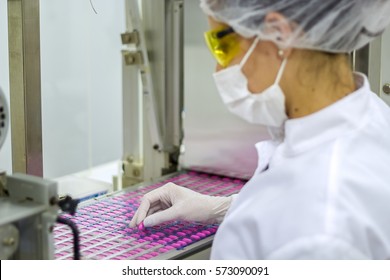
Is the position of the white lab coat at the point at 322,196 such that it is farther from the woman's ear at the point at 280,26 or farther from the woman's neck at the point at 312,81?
the woman's ear at the point at 280,26

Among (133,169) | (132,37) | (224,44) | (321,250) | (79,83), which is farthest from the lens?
(79,83)

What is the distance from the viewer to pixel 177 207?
1555mm

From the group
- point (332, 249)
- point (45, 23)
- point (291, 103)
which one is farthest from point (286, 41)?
point (45, 23)

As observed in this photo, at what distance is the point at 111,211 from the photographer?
1707 millimetres

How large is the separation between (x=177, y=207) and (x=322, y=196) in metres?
0.63

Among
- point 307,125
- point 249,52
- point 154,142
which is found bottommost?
point 154,142

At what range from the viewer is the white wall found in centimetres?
217

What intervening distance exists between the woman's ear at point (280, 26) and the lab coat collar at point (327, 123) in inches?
6.0

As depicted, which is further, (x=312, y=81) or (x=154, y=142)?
(x=154, y=142)

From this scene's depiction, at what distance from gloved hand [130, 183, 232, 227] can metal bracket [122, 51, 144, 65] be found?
0.73 metres

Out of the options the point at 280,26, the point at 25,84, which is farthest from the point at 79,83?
the point at 280,26

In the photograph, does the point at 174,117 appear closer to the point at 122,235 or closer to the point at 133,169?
the point at 133,169
